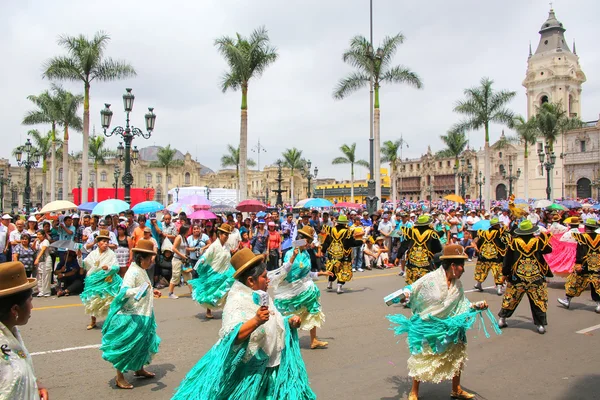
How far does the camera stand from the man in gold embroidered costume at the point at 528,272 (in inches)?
300

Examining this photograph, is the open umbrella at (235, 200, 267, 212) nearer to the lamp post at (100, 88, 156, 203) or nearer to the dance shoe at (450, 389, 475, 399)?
the lamp post at (100, 88, 156, 203)

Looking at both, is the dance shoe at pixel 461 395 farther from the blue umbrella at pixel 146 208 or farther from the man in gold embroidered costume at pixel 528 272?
the blue umbrella at pixel 146 208

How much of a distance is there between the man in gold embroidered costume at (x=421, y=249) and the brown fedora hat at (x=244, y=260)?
6.14 metres

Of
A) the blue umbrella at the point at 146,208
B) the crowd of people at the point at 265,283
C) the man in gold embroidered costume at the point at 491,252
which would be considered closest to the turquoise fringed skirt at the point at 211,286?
the crowd of people at the point at 265,283

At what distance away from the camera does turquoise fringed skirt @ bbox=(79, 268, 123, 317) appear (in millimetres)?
7586

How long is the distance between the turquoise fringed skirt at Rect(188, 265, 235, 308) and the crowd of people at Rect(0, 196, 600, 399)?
0.8 inches

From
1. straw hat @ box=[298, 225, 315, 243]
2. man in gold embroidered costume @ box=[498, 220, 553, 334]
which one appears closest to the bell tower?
man in gold embroidered costume @ box=[498, 220, 553, 334]

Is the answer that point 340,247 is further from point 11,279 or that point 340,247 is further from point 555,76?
point 555,76

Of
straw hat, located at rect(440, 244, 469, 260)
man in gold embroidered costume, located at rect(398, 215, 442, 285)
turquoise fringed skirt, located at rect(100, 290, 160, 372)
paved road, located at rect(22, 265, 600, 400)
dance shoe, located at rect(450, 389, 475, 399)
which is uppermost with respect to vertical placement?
straw hat, located at rect(440, 244, 469, 260)

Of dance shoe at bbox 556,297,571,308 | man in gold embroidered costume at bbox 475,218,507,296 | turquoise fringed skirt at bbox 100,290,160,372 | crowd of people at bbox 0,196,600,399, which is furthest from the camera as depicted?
man in gold embroidered costume at bbox 475,218,507,296

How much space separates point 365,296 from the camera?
10789 mm

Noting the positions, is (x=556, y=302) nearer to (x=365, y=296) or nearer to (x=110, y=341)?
(x=365, y=296)

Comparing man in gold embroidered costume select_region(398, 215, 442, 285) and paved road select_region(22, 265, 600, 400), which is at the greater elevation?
man in gold embroidered costume select_region(398, 215, 442, 285)

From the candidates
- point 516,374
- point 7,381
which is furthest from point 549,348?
point 7,381
